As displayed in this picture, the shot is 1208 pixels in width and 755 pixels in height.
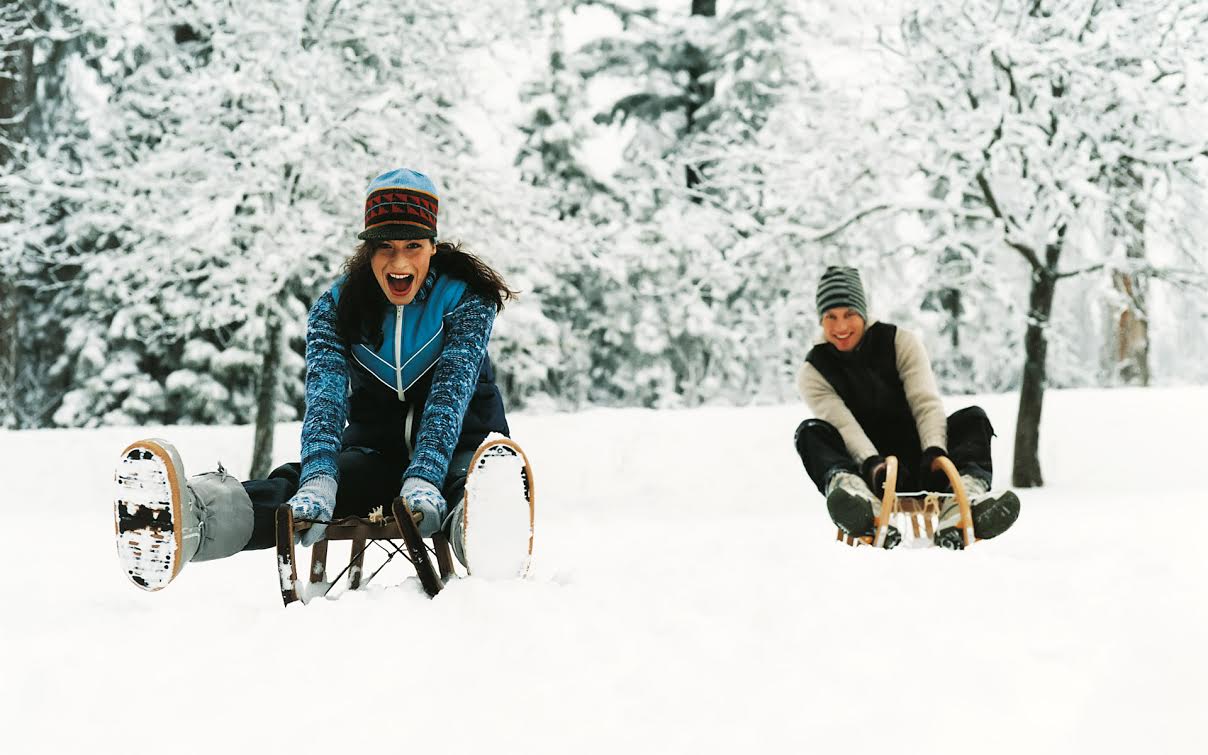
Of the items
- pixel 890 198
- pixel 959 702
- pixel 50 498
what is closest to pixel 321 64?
pixel 50 498

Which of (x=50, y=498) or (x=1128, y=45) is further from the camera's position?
(x=50, y=498)

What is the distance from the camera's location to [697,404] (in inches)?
572

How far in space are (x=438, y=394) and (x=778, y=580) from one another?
116 cm

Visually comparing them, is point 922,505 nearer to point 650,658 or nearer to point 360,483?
point 650,658

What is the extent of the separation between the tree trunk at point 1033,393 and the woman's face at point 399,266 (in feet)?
21.4

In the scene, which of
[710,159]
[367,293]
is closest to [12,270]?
[710,159]

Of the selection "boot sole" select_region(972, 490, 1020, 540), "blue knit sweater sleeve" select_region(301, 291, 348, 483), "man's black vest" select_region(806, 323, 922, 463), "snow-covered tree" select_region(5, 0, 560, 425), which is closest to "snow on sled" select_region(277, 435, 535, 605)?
"blue knit sweater sleeve" select_region(301, 291, 348, 483)

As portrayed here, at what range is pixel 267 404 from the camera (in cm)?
815

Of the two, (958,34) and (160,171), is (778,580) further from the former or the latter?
(160,171)

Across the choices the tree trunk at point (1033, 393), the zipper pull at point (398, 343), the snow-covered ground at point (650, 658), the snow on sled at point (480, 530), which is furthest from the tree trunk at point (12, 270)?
the tree trunk at point (1033, 393)

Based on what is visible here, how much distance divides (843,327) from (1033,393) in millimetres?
4769

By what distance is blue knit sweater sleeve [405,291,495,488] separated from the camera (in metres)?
2.54

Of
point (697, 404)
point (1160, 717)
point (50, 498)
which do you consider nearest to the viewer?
point (1160, 717)

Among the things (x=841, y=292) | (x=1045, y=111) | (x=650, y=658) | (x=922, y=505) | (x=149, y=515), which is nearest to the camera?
(x=650, y=658)
